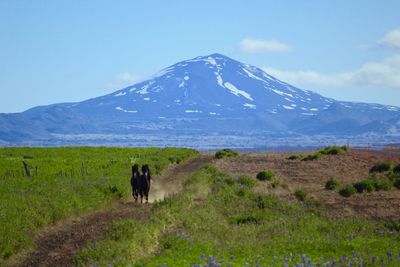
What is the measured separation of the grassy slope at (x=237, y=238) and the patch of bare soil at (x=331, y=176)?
3.61 meters

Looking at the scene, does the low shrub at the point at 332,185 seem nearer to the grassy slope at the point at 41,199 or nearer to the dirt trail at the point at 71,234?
the dirt trail at the point at 71,234

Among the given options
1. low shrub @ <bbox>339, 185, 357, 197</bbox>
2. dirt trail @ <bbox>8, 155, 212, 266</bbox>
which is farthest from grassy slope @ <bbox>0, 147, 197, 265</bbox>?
low shrub @ <bbox>339, 185, 357, 197</bbox>

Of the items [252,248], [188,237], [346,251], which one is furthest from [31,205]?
[346,251]

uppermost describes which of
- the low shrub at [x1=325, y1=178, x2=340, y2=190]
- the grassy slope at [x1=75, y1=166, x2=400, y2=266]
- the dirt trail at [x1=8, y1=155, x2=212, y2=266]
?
the low shrub at [x1=325, y1=178, x2=340, y2=190]

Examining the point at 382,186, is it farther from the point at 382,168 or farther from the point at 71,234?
the point at 71,234

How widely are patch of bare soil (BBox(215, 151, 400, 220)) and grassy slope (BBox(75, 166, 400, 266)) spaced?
3.61 m

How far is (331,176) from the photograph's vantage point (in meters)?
42.4

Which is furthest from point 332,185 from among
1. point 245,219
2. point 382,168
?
point 245,219

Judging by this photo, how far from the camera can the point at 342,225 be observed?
19.5 m

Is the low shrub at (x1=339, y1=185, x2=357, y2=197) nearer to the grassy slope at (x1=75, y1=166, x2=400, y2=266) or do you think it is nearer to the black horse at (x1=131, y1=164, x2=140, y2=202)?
the grassy slope at (x1=75, y1=166, x2=400, y2=266)

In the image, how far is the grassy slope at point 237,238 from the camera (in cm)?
1382

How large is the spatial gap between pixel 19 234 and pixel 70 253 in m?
2.11

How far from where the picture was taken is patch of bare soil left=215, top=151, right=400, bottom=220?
26438mm

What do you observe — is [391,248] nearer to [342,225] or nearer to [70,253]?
[342,225]
